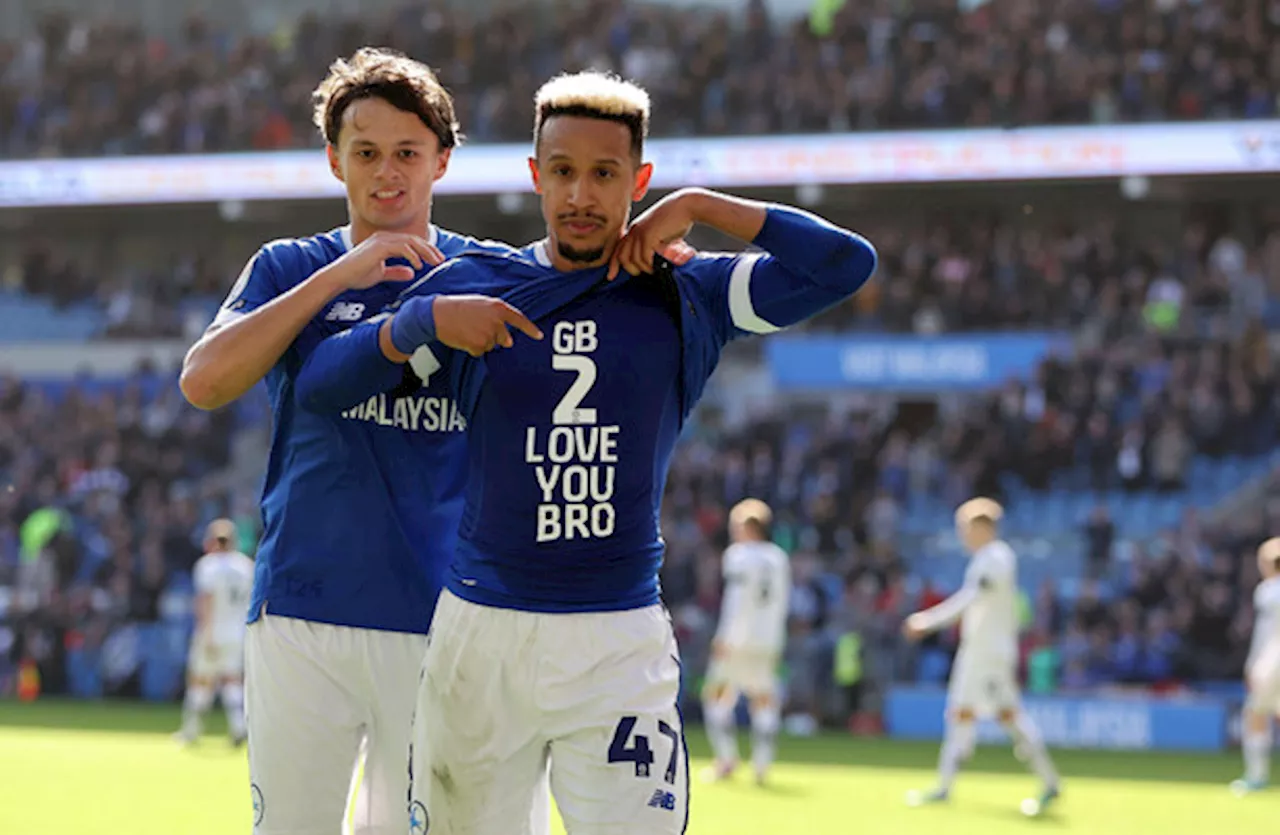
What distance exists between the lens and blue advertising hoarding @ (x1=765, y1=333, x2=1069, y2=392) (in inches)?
924

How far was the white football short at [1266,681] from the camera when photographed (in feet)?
48.8

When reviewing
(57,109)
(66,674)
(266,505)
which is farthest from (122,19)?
(266,505)

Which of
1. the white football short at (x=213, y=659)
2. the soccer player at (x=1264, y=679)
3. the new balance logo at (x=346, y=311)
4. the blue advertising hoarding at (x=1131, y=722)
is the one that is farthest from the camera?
the blue advertising hoarding at (x=1131, y=722)

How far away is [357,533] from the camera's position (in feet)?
13.8

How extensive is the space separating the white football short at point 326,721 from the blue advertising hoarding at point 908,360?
19852mm

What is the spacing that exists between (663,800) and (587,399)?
85 centimetres

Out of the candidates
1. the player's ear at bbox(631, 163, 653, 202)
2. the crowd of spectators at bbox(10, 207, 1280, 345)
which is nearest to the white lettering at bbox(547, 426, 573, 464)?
the player's ear at bbox(631, 163, 653, 202)

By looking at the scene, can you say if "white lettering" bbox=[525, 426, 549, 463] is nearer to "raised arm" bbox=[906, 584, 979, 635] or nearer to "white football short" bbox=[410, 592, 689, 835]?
"white football short" bbox=[410, 592, 689, 835]

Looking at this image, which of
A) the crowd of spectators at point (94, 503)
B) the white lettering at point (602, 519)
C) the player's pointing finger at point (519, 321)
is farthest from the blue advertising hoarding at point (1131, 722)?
the player's pointing finger at point (519, 321)

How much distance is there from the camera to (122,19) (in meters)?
32.1

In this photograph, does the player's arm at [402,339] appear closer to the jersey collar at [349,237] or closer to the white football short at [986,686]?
the jersey collar at [349,237]

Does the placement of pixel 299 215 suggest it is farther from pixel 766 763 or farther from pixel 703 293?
pixel 703 293

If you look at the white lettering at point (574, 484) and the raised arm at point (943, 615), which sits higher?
the white lettering at point (574, 484)

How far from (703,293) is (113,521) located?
2215 cm
